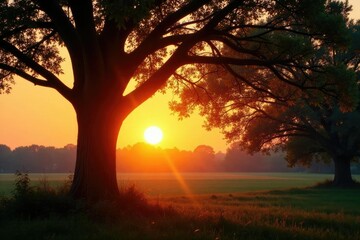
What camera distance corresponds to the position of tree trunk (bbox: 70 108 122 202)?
554 inches

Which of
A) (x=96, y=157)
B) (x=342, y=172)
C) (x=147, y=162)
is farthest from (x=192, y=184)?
(x=147, y=162)

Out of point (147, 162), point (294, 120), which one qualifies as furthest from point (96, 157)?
point (147, 162)

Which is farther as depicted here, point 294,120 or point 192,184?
point 192,184

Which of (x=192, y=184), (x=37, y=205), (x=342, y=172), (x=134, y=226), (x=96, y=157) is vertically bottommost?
(x=192, y=184)

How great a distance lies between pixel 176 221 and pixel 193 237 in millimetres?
1817

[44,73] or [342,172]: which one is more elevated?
[44,73]

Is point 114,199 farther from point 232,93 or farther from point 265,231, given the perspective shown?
point 232,93

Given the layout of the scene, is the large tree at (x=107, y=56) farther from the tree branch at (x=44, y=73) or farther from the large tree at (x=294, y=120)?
the large tree at (x=294, y=120)

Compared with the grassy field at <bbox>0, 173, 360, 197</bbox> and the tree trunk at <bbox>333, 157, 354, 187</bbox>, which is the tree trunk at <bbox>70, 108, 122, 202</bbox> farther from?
the tree trunk at <bbox>333, 157, 354, 187</bbox>

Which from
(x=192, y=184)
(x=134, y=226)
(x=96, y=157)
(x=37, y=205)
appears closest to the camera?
(x=134, y=226)

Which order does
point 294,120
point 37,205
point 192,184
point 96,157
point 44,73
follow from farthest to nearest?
point 192,184
point 294,120
point 44,73
point 96,157
point 37,205

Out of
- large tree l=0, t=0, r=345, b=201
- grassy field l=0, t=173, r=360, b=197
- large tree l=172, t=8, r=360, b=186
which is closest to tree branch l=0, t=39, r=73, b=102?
large tree l=0, t=0, r=345, b=201

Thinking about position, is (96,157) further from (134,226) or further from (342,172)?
(342,172)

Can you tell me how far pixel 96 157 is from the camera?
14344mm
